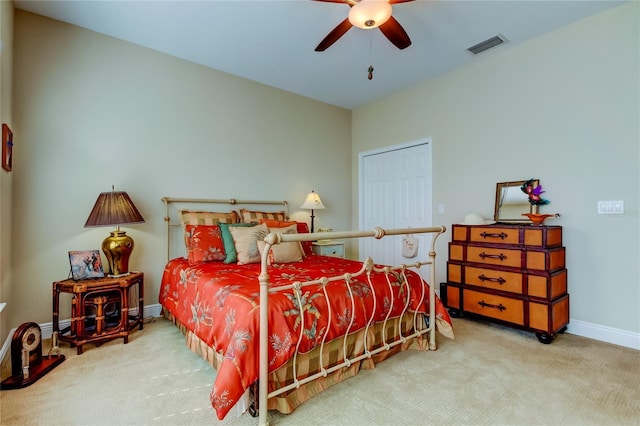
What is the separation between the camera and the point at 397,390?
1.80m

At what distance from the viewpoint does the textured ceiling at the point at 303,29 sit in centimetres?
249

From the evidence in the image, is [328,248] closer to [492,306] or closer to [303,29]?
[492,306]

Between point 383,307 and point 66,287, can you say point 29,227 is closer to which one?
point 66,287

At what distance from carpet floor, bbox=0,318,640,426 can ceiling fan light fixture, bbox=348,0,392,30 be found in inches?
89.8

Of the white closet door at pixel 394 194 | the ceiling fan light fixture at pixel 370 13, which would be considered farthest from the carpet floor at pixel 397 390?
the ceiling fan light fixture at pixel 370 13

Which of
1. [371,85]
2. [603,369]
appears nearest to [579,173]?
[603,369]

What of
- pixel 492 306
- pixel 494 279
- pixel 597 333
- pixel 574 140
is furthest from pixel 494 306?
pixel 574 140

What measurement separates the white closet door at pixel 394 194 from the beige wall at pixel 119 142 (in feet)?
3.93

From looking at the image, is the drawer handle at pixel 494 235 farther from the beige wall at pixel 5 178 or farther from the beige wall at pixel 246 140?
the beige wall at pixel 5 178

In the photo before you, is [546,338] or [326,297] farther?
[546,338]

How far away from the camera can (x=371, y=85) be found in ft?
13.1

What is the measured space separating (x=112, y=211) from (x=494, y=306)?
3383mm

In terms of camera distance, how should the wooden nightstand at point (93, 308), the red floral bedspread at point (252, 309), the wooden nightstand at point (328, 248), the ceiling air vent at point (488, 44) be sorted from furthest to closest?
the wooden nightstand at point (328, 248), the ceiling air vent at point (488, 44), the wooden nightstand at point (93, 308), the red floral bedspread at point (252, 309)

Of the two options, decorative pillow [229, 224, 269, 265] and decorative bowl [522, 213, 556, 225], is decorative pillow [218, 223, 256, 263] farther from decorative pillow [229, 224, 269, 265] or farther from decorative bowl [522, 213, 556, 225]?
decorative bowl [522, 213, 556, 225]
